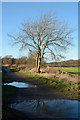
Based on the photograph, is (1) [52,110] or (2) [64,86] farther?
(2) [64,86]

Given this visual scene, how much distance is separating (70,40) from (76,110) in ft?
61.8

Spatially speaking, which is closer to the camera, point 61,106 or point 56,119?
point 56,119

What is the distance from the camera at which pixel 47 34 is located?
74.9ft

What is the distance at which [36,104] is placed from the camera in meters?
5.63

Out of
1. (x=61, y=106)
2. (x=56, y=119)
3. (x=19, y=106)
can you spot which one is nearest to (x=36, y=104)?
(x=19, y=106)

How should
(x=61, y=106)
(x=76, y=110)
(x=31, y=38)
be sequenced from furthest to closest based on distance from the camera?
(x=31, y=38)
(x=61, y=106)
(x=76, y=110)

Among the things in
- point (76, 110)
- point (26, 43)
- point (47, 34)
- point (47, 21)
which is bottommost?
point (76, 110)

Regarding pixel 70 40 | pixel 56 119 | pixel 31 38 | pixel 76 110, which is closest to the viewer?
pixel 56 119

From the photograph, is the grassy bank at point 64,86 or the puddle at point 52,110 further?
the grassy bank at point 64,86

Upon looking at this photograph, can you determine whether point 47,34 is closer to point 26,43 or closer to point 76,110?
point 26,43

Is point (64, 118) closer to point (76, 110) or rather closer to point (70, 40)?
point (76, 110)

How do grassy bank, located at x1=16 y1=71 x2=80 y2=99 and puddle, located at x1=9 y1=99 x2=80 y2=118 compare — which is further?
grassy bank, located at x1=16 y1=71 x2=80 y2=99

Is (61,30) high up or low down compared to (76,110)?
up

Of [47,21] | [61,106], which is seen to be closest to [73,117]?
[61,106]
